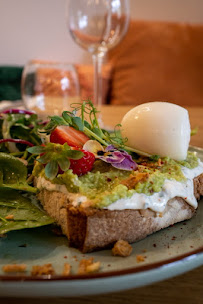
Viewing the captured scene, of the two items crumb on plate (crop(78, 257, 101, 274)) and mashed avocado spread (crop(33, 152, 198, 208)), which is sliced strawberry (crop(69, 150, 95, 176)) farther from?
crumb on plate (crop(78, 257, 101, 274))

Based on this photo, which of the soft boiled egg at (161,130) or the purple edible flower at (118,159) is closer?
the purple edible flower at (118,159)

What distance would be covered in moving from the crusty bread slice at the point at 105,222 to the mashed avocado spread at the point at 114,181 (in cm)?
3

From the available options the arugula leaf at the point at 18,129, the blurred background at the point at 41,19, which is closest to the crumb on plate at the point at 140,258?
the arugula leaf at the point at 18,129

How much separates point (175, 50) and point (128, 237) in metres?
4.15

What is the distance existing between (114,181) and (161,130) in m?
0.27

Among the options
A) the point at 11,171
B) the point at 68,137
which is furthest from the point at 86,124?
the point at 11,171

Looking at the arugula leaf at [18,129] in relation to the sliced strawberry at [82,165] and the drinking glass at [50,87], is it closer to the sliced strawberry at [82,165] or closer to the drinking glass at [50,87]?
the drinking glass at [50,87]

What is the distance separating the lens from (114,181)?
2.90ft

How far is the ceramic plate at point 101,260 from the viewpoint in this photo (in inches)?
22.9

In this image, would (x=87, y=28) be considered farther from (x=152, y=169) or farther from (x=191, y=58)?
(x=191, y=58)

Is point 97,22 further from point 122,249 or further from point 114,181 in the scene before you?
point 122,249

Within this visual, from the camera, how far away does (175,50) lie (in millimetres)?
4602

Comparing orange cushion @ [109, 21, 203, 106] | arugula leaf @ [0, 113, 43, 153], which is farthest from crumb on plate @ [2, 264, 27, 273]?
orange cushion @ [109, 21, 203, 106]

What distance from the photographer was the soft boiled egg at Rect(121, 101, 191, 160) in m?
1.06
